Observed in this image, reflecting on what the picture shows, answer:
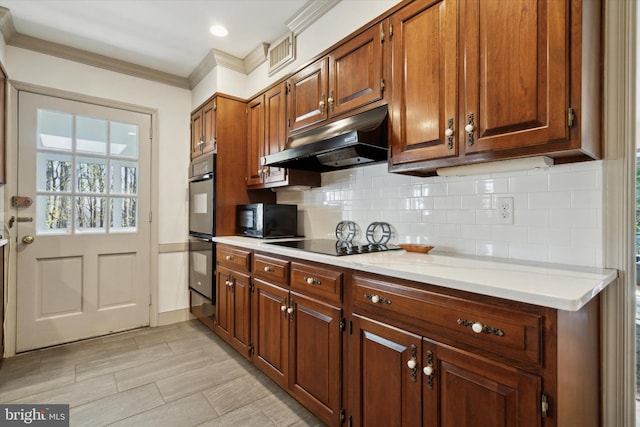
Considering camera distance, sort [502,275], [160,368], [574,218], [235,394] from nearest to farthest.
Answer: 1. [502,275]
2. [574,218]
3. [235,394]
4. [160,368]

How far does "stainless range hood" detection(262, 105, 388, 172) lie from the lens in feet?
5.42

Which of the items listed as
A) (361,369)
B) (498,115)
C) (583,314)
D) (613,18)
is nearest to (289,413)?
(361,369)

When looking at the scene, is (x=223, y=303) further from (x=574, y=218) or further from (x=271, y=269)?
(x=574, y=218)

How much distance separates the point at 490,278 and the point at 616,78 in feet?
3.22

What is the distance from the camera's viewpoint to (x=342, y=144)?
167 cm

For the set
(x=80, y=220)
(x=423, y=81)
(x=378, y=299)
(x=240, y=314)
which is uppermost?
(x=423, y=81)

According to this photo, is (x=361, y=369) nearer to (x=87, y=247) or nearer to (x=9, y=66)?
(x=87, y=247)

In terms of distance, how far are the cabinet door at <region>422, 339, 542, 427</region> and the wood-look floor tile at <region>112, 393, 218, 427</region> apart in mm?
1293

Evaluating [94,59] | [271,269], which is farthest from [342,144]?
[94,59]

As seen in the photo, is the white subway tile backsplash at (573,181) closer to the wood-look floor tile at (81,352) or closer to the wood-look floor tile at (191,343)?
the wood-look floor tile at (191,343)

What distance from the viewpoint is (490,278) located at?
1038 millimetres

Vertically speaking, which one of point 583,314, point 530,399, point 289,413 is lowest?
point 289,413

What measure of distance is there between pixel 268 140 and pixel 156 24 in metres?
1.21

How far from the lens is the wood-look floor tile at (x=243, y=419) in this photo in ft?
5.52
